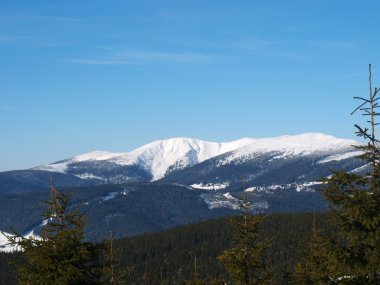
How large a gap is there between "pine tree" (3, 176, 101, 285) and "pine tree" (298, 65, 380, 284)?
10981 millimetres

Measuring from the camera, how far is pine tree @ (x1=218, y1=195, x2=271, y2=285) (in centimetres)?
2866

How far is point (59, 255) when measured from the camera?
26.3m

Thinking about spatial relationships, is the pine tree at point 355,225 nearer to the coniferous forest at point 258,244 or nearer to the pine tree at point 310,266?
the coniferous forest at point 258,244

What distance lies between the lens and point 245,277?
2888cm

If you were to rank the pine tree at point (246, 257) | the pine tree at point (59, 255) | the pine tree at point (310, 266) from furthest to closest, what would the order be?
the pine tree at point (310, 266) → the pine tree at point (246, 257) → the pine tree at point (59, 255)

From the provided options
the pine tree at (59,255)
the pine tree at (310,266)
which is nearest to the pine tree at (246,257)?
the pine tree at (310,266)

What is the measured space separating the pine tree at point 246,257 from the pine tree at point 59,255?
21.4 feet

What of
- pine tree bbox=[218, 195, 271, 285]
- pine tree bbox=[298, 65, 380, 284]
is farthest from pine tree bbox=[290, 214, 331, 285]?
pine tree bbox=[298, 65, 380, 284]

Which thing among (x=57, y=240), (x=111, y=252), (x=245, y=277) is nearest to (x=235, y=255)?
(x=245, y=277)

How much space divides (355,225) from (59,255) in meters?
13.1

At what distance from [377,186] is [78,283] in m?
13.9

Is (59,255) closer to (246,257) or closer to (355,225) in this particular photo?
(246,257)

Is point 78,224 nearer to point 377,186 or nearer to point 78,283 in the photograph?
point 78,283

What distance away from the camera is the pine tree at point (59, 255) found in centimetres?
2598
